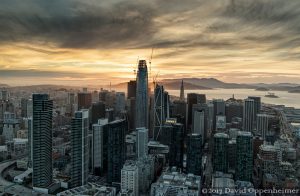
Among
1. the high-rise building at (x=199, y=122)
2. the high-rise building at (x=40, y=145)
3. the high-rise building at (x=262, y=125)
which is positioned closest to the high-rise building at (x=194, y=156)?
the high-rise building at (x=199, y=122)

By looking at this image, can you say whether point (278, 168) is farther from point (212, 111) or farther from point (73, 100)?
point (73, 100)

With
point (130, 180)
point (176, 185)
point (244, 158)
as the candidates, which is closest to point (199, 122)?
point (244, 158)

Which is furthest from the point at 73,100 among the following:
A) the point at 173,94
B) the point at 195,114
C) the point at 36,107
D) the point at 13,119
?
the point at 36,107

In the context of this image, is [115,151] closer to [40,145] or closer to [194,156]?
[40,145]

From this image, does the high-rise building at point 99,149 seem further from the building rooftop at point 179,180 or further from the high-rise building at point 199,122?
the high-rise building at point 199,122

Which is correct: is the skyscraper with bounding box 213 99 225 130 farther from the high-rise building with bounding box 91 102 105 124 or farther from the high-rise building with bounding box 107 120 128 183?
the high-rise building with bounding box 107 120 128 183
